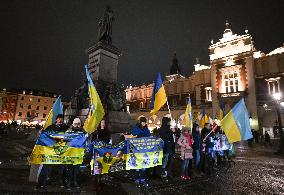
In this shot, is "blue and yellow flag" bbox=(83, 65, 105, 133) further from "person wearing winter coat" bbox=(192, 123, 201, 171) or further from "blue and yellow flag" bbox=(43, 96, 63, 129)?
"person wearing winter coat" bbox=(192, 123, 201, 171)

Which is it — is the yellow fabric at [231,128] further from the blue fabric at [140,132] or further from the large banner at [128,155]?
the blue fabric at [140,132]

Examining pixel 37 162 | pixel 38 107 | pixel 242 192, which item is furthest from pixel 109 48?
pixel 38 107

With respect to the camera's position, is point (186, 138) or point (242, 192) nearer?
point (242, 192)

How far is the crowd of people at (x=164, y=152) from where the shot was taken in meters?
5.68

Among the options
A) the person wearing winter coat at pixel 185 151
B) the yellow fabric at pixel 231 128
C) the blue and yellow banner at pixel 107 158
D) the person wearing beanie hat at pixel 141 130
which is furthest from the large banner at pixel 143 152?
the yellow fabric at pixel 231 128

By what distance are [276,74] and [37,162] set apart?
39005 millimetres

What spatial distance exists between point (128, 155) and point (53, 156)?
2.07 m

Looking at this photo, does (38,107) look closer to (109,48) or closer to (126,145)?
(109,48)

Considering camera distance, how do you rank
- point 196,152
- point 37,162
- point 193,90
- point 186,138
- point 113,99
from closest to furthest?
point 37,162, point 186,138, point 196,152, point 113,99, point 193,90

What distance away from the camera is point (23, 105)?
77375 millimetres

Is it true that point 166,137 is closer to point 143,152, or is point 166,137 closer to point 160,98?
point 143,152

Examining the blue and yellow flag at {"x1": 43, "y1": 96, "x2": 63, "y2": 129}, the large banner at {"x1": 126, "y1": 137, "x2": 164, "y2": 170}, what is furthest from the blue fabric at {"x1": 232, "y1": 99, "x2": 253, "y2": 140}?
the blue and yellow flag at {"x1": 43, "y1": 96, "x2": 63, "y2": 129}

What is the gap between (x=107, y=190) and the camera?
17.8ft

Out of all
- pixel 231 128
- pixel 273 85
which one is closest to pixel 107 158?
pixel 231 128
